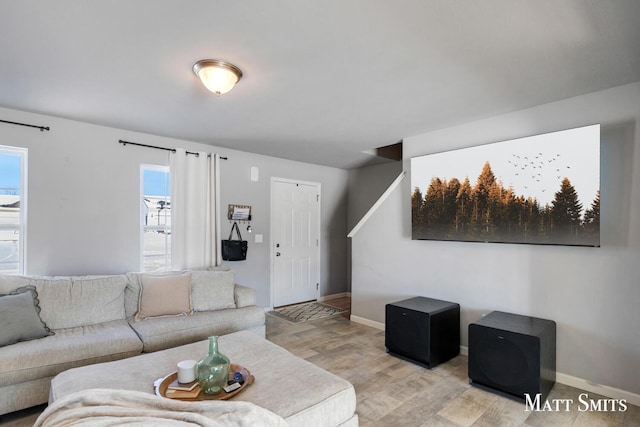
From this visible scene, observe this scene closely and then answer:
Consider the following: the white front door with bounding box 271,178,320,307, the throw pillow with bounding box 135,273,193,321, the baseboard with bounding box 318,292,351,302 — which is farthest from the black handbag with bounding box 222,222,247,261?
the baseboard with bounding box 318,292,351,302

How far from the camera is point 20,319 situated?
237 cm

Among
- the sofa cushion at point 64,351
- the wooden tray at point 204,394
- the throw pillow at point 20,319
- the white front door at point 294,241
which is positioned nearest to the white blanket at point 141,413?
the wooden tray at point 204,394

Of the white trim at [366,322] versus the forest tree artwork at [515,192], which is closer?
the forest tree artwork at [515,192]

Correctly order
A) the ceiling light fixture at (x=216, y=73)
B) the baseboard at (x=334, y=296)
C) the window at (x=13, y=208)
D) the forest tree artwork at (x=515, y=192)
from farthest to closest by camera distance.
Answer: the baseboard at (x=334, y=296) < the window at (x=13, y=208) < the forest tree artwork at (x=515, y=192) < the ceiling light fixture at (x=216, y=73)

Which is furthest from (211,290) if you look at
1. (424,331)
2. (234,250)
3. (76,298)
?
(424,331)

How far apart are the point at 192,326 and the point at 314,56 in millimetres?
2521

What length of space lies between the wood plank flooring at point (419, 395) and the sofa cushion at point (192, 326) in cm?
53

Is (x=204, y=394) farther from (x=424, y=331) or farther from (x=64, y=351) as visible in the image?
(x=424, y=331)

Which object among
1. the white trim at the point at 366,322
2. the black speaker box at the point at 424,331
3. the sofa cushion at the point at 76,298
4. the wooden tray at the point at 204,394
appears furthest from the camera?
the white trim at the point at 366,322

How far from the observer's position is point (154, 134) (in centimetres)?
383

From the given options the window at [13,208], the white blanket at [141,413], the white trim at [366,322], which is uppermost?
the window at [13,208]

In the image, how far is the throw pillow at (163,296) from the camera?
309cm

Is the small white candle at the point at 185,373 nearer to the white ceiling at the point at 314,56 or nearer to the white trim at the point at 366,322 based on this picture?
the white ceiling at the point at 314,56

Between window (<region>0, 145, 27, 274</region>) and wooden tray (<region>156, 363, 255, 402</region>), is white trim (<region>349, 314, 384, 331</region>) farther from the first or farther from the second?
window (<region>0, 145, 27, 274</region>)
